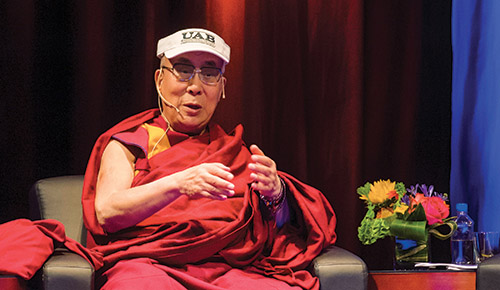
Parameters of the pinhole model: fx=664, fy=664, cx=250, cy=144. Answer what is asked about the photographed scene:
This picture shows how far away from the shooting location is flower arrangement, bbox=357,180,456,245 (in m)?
Result: 2.12

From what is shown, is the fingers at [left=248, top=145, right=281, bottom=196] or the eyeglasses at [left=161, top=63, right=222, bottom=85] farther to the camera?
the eyeglasses at [left=161, top=63, right=222, bottom=85]

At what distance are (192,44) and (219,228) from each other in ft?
1.93

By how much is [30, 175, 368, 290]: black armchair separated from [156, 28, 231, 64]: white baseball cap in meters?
0.55

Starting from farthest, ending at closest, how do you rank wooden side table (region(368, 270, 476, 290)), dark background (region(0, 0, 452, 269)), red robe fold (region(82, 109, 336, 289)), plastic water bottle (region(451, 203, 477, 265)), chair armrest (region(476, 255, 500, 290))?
dark background (region(0, 0, 452, 269)) → plastic water bottle (region(451, 203, 477, 265)) → wooden side table (region(368, 270, 476, 290)) → red robe fold (region(82, 109, 336, 289)) → chair armrest (region(476, 255, 500, 290))

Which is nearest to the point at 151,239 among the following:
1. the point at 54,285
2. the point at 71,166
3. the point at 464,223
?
the point at 54,285

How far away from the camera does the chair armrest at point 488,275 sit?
1.67m

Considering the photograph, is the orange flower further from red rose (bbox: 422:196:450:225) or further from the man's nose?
the man's nose

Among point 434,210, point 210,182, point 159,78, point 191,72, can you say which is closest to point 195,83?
point 191,72

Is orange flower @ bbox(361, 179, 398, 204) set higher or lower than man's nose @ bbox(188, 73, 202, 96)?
lower

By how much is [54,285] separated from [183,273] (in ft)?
1.07

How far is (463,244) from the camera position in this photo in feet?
7.30

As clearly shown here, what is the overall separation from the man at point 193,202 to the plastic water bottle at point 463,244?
0.50 m

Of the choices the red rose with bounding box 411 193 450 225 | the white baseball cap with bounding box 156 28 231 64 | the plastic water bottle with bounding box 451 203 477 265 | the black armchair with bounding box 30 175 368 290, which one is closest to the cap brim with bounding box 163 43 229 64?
the white baseball cap with bounding box 156 28 231 64

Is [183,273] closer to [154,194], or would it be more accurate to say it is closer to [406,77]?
[154,194]
